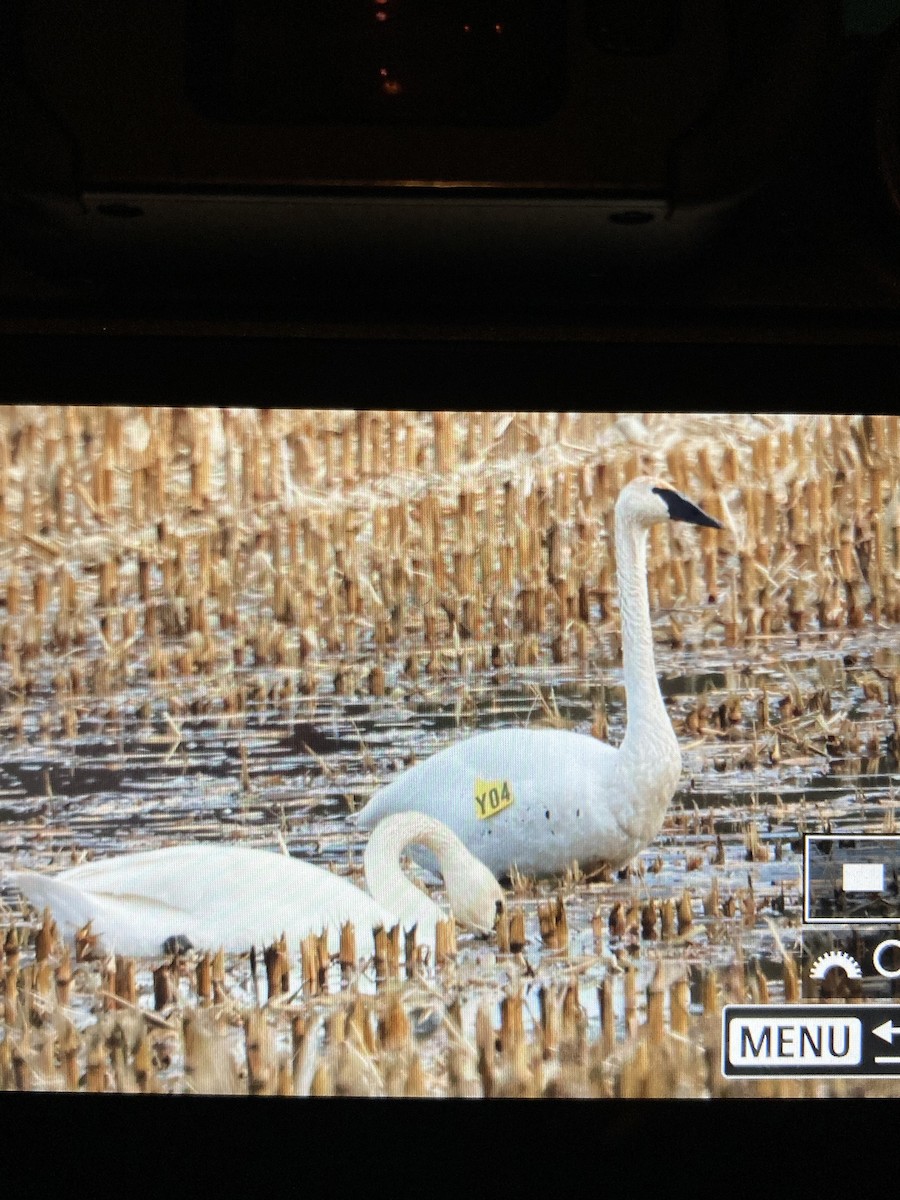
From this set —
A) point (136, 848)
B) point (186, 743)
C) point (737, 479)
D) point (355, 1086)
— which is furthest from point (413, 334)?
point (355, 1086)

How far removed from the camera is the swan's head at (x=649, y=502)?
1324 mm

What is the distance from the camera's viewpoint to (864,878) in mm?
1305

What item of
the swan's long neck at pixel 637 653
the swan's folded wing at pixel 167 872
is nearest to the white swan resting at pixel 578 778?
the swan's long neck at pixel 637 653

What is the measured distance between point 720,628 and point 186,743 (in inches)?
19.7

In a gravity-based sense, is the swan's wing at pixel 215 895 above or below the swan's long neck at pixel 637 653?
below

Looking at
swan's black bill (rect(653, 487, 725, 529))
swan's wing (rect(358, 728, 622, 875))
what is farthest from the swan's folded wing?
swan's black bill (rect(653, 487, 725, 529))

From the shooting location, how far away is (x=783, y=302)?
1.37 metres

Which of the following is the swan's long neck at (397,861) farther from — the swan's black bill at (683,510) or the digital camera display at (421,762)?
the swan's black bill at (683,510)

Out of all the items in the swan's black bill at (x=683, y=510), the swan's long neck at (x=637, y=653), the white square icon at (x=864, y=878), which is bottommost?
the white square icon at (x=864, y=878)

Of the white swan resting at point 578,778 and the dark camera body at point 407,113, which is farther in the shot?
the white swan resting at point 578,778

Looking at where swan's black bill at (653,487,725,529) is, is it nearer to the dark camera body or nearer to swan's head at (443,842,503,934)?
the dark camera body

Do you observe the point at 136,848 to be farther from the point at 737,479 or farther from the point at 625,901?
the point at 737,479

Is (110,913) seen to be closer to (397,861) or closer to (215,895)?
(215,895)

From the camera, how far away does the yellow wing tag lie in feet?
4.33
